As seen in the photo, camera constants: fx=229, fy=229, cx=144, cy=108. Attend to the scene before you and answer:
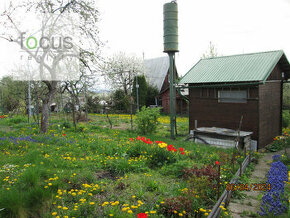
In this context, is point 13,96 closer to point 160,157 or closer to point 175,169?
point 160,157

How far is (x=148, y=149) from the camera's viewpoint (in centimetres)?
680

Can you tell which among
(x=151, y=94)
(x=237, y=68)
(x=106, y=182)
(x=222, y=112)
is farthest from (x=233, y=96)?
(x=151, y=94)

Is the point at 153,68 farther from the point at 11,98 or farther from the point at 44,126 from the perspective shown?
the point at 44,126

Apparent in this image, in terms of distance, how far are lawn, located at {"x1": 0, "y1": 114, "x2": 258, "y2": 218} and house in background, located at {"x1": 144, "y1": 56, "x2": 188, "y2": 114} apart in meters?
22.8

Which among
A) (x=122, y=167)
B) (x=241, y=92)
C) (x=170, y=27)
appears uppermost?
(x=170, y=27)

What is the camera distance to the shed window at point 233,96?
11981 mm

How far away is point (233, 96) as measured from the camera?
12.4 metres

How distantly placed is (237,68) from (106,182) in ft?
34.2

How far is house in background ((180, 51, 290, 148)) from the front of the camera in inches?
456

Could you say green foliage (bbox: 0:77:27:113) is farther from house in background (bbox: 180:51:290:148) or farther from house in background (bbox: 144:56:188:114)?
house in background (bbox: 180:51:290:148)

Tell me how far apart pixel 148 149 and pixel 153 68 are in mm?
31641

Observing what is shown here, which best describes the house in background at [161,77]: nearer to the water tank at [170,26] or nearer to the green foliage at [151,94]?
the green foliage at [151,94]

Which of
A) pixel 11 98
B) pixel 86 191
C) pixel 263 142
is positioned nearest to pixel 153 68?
pixel 11 98

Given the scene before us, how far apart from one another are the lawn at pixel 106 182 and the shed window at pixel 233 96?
5.37 meters
